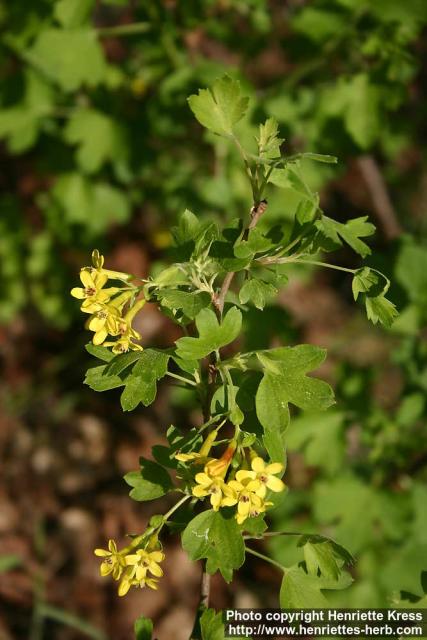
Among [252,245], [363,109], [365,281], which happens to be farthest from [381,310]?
[363,109]

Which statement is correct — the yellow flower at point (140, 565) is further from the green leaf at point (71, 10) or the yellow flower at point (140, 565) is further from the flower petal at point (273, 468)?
the green leaf at point (71, 10)

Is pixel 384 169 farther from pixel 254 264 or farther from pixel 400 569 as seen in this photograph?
pixel 254 264

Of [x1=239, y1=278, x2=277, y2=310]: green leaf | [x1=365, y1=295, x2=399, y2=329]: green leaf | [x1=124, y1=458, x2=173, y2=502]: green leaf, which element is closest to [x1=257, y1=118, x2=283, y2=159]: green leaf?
[x1=239, y1=278, x2=277, y2=310]: green leaf

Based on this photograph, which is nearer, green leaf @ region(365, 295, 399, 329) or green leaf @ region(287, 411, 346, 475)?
green leaf @ region(365, 295, 399, 329)

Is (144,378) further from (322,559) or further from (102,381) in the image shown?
(322,559)

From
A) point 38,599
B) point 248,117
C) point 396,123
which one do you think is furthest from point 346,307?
point 38,599

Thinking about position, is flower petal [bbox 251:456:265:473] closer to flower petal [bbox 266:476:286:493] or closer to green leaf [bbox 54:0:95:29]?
flower petal [bbox 266:476:286:493]
